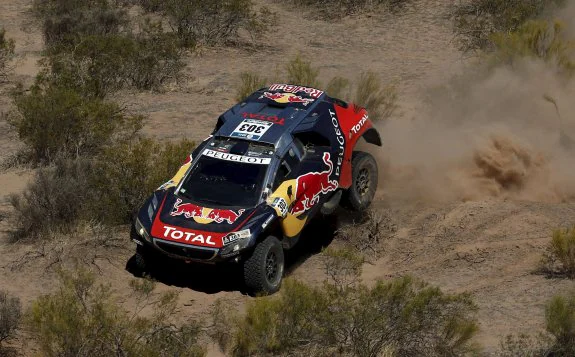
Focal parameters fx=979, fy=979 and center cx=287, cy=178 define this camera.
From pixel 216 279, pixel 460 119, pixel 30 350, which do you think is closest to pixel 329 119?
pixel 216 279

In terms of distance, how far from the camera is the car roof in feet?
39.2

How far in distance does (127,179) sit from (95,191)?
456 millimetres

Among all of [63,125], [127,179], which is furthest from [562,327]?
[63,125]

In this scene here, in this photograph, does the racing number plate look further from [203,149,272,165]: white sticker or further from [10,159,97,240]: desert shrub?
[10,159,97,240]: desert shrub

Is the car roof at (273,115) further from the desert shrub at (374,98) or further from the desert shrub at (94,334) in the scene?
the desert shrub at (94,334)

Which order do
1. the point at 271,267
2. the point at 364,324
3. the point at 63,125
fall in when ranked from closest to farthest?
the point at 364,324
the point at 271,267
the point at 63,125

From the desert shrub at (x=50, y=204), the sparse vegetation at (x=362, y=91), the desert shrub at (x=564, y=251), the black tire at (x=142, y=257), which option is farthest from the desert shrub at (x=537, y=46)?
the black tire at (x=142, y=257)

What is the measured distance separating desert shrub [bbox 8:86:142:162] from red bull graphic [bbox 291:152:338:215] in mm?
4278

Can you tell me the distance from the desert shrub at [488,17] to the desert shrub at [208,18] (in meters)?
4.98

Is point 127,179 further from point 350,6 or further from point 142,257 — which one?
point 350,6

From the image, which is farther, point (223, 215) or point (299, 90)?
point (299, 90)

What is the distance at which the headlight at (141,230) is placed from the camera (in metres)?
10.9

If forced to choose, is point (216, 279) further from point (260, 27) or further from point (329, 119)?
point (260, 27)

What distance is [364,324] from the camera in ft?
28.9
